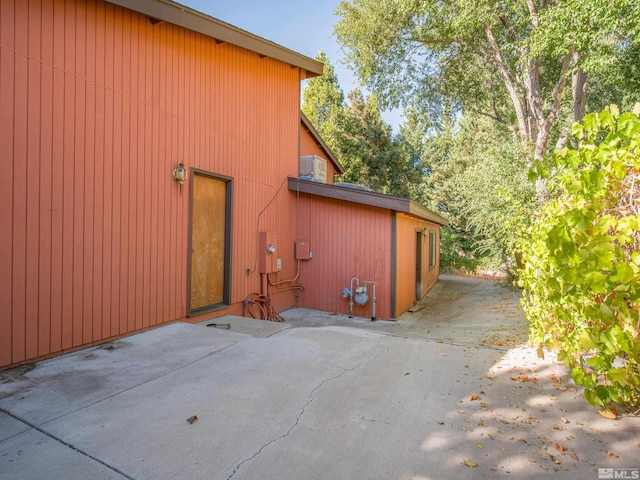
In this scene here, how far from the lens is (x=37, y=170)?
339 centimetres

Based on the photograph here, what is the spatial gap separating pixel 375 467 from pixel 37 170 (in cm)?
366

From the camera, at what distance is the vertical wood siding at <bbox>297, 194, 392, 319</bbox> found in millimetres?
7227

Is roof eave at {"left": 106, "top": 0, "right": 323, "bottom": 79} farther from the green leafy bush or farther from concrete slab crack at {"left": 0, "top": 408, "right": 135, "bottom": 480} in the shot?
the green leafy bush

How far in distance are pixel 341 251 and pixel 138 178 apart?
4.20 m

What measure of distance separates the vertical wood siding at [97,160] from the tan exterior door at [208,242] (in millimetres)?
219

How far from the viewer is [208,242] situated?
220 inches

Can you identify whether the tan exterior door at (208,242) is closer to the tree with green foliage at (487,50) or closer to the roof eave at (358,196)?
the roof eave at (358,196)

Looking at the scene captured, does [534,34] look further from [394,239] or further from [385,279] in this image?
[385,279]

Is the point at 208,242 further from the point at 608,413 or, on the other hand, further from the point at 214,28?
the point at 608,413

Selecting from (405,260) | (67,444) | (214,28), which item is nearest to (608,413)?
(67,444)

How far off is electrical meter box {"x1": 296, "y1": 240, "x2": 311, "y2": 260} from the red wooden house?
0.29 m

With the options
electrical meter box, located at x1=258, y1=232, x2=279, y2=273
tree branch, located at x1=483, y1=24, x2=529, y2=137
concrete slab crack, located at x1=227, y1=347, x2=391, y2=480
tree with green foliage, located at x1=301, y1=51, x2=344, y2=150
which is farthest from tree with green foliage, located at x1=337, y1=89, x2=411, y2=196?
concrete slab crack, located at x1=227, y1=347, x2=391, y2=480

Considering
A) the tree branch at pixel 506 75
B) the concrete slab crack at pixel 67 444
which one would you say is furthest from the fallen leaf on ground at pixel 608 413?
the tree branch at pixel 506 75

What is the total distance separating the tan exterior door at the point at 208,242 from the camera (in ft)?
17.4
